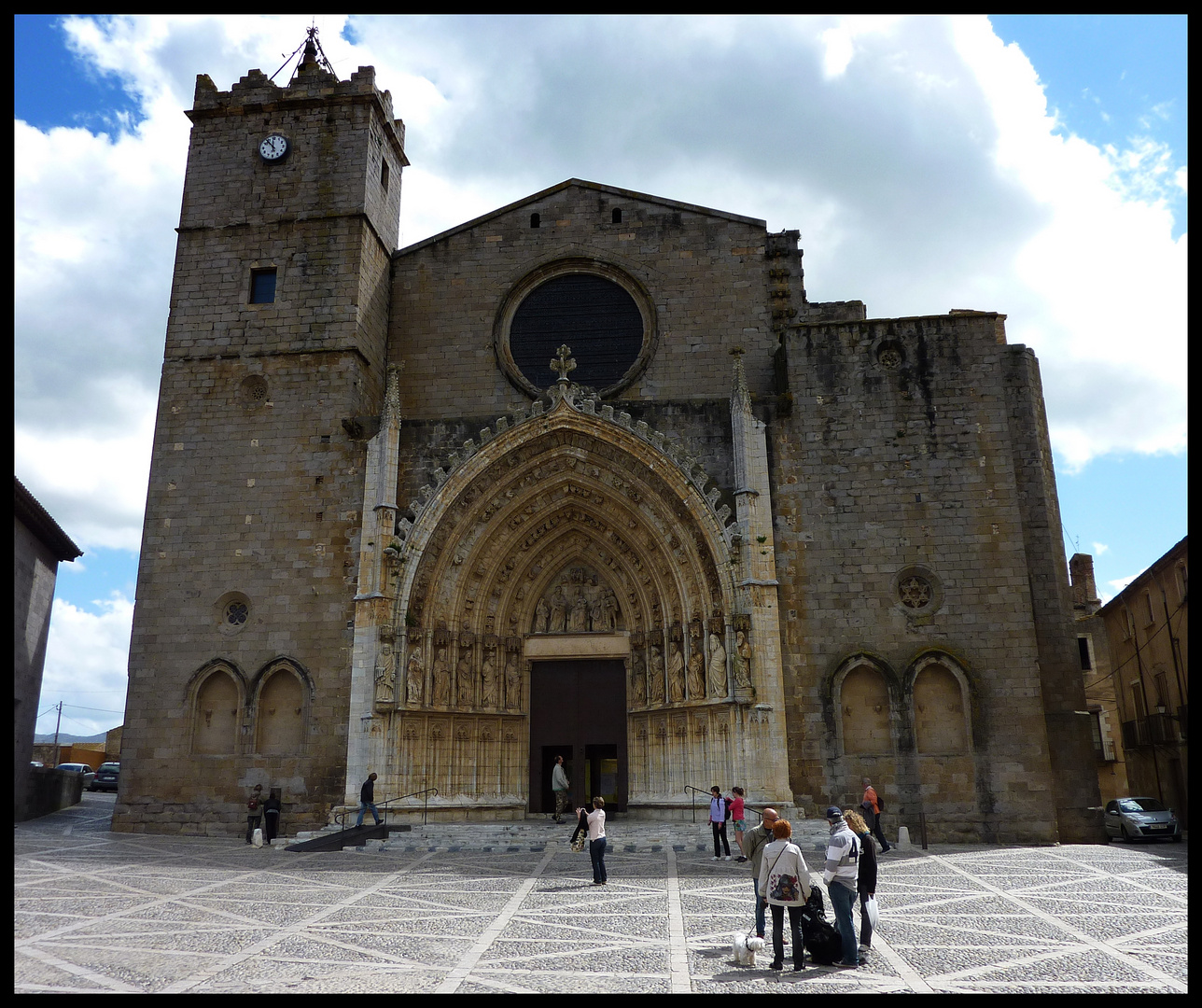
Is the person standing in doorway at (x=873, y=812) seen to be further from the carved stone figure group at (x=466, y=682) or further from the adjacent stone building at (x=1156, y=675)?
the adjacent stone building at (x=1156, y=675)

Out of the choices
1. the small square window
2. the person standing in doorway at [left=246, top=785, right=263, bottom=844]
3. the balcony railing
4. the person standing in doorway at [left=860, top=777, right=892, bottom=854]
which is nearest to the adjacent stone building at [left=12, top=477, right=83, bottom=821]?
the small square window

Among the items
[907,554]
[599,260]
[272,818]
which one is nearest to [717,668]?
[907,554]

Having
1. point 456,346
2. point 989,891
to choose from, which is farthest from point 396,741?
point 989,891

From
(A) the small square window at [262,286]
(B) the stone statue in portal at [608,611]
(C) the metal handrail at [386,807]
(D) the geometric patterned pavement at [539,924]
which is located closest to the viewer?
(D) the geometric patterned pavement at [539,924]

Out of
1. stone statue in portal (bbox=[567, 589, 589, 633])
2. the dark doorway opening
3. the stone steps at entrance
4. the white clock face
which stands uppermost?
the white clock face

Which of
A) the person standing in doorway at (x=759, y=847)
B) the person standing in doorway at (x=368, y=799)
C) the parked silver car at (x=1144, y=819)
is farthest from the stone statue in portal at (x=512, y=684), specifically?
the parked silver car at (x=1144, y=819)

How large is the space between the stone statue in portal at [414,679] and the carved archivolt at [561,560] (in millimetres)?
22

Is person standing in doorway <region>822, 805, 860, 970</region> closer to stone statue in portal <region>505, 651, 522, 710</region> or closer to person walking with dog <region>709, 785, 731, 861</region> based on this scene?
person walking with dog <region>709, 785, 731, 861</region>

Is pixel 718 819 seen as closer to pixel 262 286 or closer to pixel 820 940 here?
pixel 820 940

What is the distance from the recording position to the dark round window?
62.7ft

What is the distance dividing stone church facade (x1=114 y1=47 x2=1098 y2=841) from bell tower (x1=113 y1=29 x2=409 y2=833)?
7cm

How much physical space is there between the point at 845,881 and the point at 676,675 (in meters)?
9.78

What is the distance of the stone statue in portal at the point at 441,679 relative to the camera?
54.0 feet
